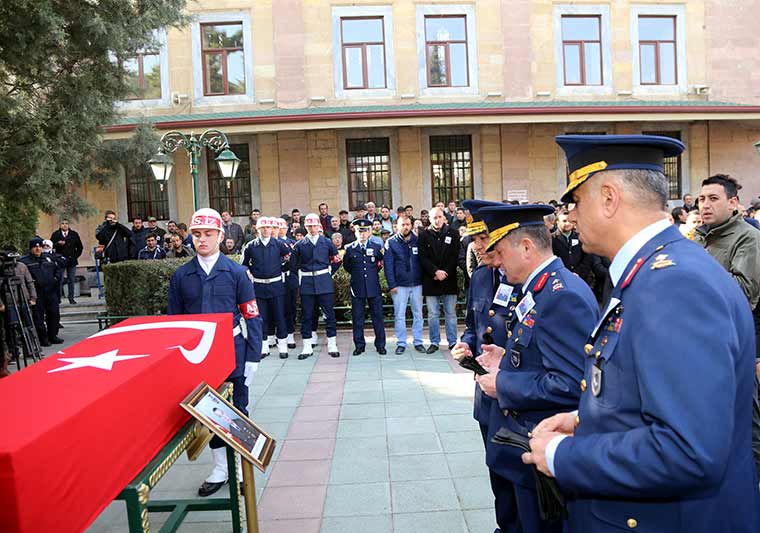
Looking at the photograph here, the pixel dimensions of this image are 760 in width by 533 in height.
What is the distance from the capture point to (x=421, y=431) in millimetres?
5836

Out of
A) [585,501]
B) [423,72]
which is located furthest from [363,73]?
[585,501]

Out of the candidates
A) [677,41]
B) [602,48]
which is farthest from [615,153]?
[677,41]

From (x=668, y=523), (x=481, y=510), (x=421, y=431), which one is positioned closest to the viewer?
(x=668, y=523)

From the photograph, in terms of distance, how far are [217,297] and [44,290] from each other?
28.9 feet

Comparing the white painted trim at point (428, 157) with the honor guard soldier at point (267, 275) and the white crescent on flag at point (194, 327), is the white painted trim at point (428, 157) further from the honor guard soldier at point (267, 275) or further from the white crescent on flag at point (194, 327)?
the white crescent on flag at point (194, 327)

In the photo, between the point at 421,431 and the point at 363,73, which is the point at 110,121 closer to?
the point at 421,431

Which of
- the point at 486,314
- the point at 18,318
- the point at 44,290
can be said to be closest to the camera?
the point at 486,314

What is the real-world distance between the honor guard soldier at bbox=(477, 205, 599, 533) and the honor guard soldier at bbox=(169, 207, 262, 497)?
2394 mm

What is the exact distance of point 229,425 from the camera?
123 inches

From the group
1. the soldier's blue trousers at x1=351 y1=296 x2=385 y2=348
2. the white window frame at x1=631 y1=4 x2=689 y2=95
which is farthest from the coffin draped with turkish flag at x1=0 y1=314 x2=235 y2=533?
the white window frame at x1=631 y1=4 x2=689 y2=95

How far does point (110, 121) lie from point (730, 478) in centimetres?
1008

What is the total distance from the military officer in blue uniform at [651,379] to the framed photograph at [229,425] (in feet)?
5.51

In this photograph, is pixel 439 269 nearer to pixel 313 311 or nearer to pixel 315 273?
pixel 315 273

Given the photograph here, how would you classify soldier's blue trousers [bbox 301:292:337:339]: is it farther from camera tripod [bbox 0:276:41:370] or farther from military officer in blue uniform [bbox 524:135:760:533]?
military officer in blue uniform [bbox 524:135:760:533]
